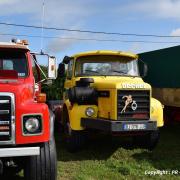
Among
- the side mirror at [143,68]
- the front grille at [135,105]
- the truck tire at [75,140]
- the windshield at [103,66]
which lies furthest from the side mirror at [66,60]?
the front grille at [135,105]

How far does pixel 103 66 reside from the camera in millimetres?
10312

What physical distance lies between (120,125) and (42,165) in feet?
9.66

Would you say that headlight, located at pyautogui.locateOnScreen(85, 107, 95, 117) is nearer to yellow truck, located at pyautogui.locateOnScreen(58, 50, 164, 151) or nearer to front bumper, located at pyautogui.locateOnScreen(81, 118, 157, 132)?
yellow truck, located at pyautogui.locateOnScreen(58, 50, 164, 151)

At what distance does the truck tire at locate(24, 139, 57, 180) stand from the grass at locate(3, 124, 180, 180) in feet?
4.35

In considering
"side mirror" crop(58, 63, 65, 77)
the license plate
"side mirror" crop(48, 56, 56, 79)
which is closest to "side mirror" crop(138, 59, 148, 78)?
"side mirror" crop(58, 63, 65, 77)

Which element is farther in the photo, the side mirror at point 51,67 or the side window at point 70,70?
the side window at point 70,70

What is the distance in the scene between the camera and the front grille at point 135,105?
8789 millimetres

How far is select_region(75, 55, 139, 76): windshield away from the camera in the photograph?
402 inches

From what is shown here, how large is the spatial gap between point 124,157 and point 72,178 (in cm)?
199

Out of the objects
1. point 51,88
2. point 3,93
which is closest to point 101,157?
point 3,93

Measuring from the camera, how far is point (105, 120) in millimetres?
8742

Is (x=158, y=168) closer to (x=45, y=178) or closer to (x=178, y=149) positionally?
(x=178, y=149)

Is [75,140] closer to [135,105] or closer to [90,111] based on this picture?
[90,111]

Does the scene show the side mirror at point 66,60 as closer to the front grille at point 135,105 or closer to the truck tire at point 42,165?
the front grille at point 135,105
